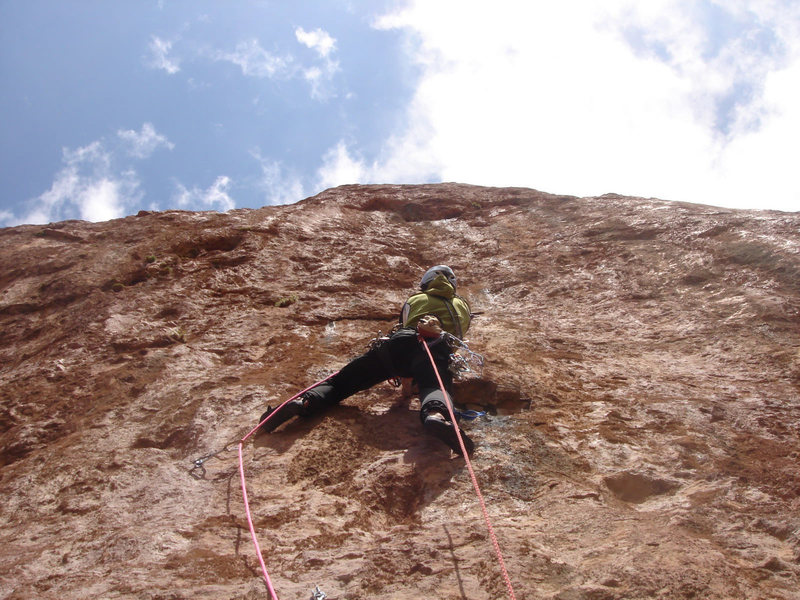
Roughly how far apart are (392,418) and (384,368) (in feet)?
1.42

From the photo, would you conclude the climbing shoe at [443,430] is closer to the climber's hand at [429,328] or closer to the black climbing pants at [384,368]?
the black climbing pants at [384,368]

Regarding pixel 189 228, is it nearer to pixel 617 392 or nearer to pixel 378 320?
pixel 378 320

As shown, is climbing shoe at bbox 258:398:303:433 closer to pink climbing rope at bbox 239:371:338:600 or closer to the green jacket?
pink climbing rope at bbox 239:371:338:600

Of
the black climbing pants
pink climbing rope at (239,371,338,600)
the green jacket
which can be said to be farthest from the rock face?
the green jacket

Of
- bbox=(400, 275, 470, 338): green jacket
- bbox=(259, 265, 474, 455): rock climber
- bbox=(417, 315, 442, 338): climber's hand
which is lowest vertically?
bbox=(259, 265, 474, 455): rock climber

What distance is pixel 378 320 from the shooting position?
298 inches

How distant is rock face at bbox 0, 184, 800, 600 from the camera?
3275 mm

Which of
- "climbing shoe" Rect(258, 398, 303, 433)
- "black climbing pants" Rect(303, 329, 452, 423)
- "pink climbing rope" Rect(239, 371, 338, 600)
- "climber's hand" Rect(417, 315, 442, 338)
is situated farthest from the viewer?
"climber's hand" Rect(417, 315, 442, 338)

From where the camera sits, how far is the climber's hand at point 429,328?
524cm

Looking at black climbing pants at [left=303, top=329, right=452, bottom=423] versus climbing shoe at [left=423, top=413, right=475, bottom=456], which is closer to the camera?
climbing shoe at [left=423, top=413, right=475, bottom=456]

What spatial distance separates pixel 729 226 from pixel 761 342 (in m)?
3.23

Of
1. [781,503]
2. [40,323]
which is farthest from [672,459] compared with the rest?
[40,323]

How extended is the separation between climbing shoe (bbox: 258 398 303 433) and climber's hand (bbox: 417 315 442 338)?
123cm

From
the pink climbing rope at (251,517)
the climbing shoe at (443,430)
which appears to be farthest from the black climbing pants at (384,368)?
the climbing shoe at (443,430)
